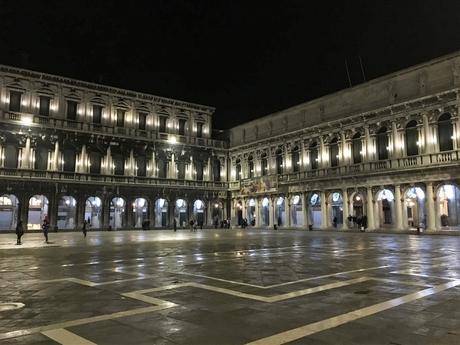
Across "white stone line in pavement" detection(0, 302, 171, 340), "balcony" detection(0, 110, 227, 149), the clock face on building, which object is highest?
"balcony" detection(0, 110, 227, 149)

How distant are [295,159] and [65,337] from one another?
4231cm

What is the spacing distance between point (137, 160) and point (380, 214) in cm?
2751

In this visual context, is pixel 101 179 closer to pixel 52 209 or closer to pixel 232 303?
pixel 52 209

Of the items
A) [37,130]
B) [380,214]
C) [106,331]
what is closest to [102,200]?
[37,130]

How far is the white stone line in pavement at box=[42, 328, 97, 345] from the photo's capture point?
5.41 m

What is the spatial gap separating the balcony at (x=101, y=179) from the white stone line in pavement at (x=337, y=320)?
39211 mm

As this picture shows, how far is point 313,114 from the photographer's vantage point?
4484cm

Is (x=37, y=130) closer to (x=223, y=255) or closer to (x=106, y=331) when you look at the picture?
(x=223, y=255)

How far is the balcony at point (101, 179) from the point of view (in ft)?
130

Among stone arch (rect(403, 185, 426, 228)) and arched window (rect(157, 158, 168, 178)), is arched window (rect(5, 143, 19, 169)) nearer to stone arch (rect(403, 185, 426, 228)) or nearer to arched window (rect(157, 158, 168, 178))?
arched window (rect(157, 158, 168, 178))

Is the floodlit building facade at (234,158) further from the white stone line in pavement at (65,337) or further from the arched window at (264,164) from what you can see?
the white stone line in pavement at (65,337)

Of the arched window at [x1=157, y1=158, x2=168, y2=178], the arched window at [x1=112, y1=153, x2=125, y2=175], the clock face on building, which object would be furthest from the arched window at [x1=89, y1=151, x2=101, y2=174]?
the clock face on building

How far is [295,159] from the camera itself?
153 ft

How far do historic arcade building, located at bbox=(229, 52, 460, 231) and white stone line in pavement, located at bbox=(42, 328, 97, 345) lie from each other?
31.8m
